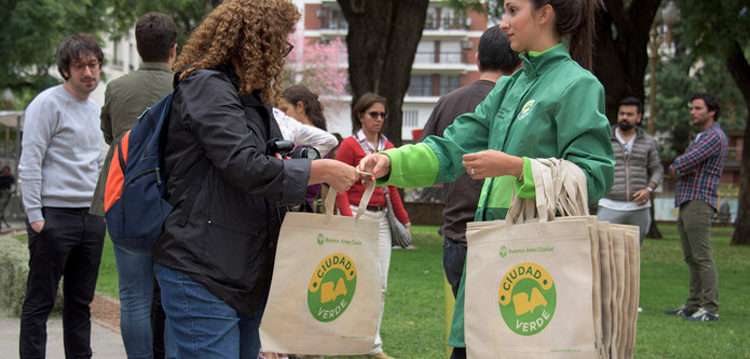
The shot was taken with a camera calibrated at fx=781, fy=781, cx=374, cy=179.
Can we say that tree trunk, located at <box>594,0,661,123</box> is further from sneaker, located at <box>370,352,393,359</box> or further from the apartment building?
the apartment building

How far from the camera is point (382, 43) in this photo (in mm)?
14758

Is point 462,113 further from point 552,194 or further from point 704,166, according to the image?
point 704,166

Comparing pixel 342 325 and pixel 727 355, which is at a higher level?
pixel 342 325

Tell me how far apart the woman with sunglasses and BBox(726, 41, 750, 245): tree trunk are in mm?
15948

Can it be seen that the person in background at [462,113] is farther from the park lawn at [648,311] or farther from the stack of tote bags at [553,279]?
the park lawn at [648,311]

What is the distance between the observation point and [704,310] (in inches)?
323

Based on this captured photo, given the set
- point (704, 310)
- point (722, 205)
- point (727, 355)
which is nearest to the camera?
point (727, 355)

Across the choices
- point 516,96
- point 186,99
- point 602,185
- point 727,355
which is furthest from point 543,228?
point 727,355

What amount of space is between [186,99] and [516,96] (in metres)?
1.15

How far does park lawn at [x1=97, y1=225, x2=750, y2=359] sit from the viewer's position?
659 centimetres

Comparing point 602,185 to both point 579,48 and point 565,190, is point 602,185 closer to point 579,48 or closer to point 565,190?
point 565,190

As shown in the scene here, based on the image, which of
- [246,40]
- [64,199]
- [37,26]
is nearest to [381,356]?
[64,199]

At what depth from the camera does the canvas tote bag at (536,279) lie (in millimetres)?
2256

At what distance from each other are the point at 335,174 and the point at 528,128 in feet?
2.31
